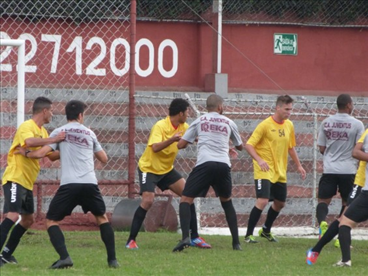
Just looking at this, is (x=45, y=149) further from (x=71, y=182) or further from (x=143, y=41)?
(x=143, y=41)

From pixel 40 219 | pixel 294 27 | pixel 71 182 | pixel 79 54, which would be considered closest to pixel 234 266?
pixel 71 182

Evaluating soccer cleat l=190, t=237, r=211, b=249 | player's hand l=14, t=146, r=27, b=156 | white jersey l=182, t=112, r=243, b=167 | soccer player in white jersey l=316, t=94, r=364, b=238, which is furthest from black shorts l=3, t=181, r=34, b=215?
soccer player in white jersey l=316, t=94, r=364, b=238

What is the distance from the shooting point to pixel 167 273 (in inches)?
→ 361

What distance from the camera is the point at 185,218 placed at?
11.2 metres

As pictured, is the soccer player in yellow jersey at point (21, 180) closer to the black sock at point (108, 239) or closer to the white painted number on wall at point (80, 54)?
the black sock at point (108, 239)

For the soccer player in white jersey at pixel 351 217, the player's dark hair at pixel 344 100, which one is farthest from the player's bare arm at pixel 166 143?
the soccer player in white jersey at pixel 351 217

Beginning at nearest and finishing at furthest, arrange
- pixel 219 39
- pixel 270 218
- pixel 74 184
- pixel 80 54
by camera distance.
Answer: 1. pixel 74 184
2. pixel 270 218
3. pixel 80 54
4. pixel 219 39

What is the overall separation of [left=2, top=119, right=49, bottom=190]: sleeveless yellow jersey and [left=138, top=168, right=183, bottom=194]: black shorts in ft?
7.02

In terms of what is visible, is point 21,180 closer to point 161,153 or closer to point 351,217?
point 161,153

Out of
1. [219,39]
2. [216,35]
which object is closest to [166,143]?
[219,39]

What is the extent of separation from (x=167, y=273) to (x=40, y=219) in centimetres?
535

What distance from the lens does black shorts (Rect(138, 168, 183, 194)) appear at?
38.8 feet

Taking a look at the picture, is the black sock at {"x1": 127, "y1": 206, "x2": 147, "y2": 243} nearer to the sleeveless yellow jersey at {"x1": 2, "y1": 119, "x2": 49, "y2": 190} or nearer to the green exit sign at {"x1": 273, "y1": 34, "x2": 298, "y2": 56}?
the sleeveless yellow jersey at {"x1": 2, "y1": 119, "x2": 49, "y2": 190}

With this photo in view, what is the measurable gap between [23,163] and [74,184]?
84 centimetres
